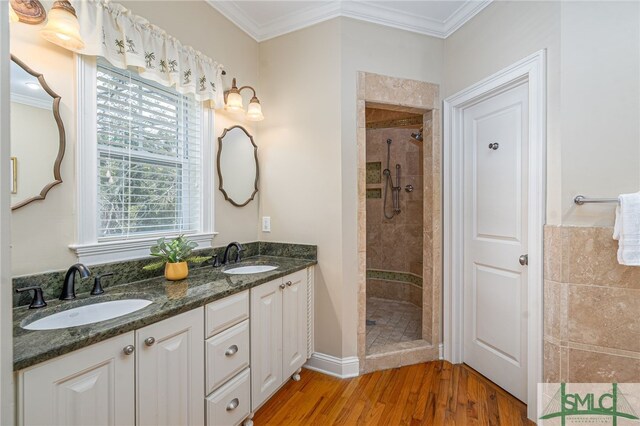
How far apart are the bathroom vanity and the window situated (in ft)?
0.98

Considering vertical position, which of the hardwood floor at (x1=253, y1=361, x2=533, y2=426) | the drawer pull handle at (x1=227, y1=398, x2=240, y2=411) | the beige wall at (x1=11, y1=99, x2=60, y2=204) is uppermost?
the beige wall at (x1=11, y1=99, x2=60, y2=204)

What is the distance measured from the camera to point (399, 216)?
12.5ft

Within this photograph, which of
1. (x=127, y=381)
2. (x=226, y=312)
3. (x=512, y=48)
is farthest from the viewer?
(x=512, y=48)

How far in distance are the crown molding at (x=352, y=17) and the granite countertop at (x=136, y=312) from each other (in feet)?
6.13

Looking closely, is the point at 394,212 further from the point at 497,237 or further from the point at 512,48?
the point at 512,48

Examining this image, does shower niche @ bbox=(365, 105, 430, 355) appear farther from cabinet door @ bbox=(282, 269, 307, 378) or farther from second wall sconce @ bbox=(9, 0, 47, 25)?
second wall sconce @ bbox=(9, 0, 47, 25)

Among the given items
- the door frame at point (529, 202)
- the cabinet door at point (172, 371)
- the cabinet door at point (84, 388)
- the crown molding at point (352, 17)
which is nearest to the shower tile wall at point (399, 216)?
the door frame at point (529, 202)

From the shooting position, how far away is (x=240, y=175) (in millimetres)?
2330

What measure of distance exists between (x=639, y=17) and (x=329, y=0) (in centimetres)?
175

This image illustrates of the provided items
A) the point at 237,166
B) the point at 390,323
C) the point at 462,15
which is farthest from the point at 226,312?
the point at 462,15

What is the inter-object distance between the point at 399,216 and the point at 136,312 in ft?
10.6

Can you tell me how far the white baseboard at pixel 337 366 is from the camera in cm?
219

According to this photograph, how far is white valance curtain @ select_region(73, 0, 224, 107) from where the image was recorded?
1412 millimetres

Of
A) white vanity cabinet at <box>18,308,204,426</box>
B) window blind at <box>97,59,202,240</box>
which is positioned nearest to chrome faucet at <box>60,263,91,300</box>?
window blind at <box>97,59,202,240</box>
